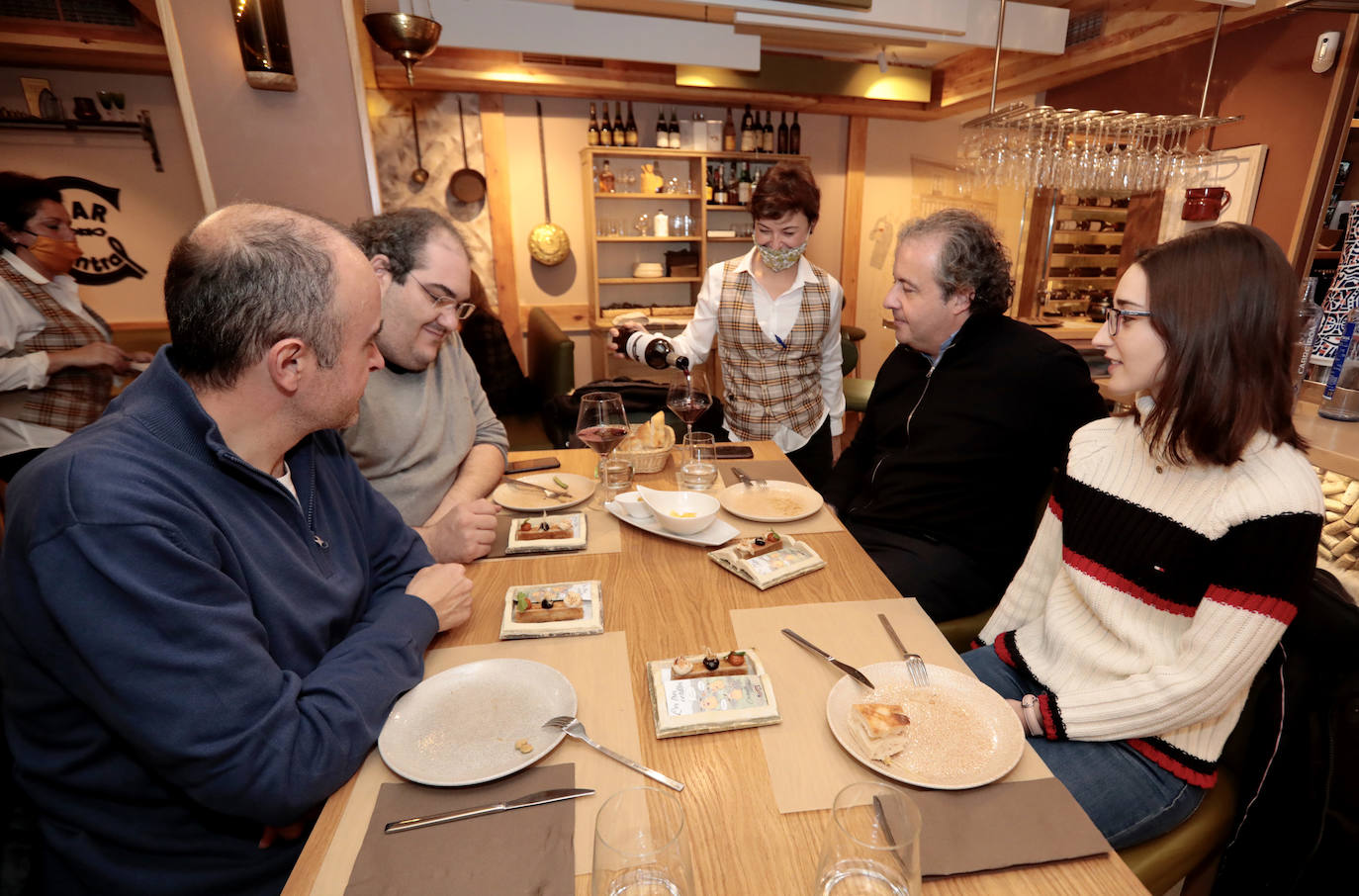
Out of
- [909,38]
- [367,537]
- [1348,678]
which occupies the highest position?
[909,38]

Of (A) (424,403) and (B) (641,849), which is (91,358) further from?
(B) (641,849)

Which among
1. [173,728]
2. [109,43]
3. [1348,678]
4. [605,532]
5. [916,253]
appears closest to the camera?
[173,728]

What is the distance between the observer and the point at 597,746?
0.93 meters

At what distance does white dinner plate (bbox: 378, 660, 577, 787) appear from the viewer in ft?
2.93

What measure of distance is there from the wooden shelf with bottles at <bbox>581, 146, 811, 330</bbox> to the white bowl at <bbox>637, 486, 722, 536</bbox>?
395 centimetres

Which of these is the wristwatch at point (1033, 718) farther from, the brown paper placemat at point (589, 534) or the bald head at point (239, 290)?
the bald head at point (239, 290)

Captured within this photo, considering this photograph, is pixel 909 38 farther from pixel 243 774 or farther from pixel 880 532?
pixel 243 774

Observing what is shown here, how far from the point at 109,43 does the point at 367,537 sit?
4.96m

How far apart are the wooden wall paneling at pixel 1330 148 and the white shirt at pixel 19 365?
244 inches

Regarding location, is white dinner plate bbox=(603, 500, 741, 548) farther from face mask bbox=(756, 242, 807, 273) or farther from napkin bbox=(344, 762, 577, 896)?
face mask bbox=(756, 242, 807, 273)

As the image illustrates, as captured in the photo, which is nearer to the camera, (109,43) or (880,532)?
(880,532)

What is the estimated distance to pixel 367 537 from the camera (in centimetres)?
138

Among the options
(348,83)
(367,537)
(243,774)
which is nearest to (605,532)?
(367,537)

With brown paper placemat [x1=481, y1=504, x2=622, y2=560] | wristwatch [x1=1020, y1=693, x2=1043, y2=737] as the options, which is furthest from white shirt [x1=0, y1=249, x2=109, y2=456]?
wristwatch [x1=1020, y1=693, x2=1043, y2=737]
